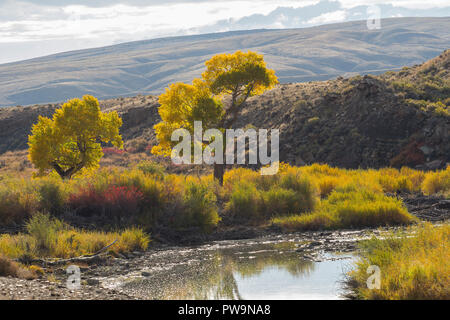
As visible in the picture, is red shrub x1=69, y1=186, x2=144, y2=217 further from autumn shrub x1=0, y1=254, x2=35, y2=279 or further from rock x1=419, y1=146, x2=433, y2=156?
rock x1=419, y1=146, x2=433, y2=156

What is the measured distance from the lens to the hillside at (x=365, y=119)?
1252 inches

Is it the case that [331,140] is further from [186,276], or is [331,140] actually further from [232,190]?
[186,276]

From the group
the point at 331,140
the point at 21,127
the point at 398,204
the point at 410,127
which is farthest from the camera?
the point at 21,127

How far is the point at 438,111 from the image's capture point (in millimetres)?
33406

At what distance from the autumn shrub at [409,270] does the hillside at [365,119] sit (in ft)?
63.2

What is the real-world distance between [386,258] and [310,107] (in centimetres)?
3314

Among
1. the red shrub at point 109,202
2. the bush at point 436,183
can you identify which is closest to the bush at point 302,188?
the bush at point 436,183

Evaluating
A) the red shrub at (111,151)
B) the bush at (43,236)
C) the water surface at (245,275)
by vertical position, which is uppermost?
the bush at (43,236)

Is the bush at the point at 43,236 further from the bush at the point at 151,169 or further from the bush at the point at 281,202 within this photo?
the bush at the point at 281,202

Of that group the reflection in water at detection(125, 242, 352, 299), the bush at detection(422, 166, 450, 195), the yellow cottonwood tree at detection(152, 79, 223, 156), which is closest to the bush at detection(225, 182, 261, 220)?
the reflection in water at detection(125, 242, 352, 299)

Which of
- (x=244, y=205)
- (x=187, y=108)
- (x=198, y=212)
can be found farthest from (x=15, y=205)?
(x=187, y=108)

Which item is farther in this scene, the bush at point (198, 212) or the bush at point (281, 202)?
the bush at point (281, 202)

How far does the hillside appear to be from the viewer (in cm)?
3181

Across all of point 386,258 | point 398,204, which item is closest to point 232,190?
point 398,204
